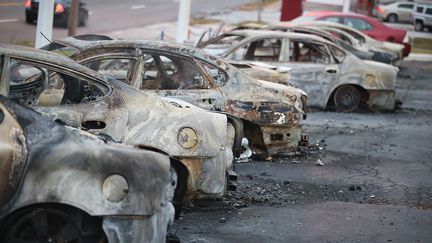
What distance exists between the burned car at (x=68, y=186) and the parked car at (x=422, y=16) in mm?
39602

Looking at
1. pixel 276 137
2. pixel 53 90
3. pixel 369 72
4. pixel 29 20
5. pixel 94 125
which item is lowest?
pixel 29 20

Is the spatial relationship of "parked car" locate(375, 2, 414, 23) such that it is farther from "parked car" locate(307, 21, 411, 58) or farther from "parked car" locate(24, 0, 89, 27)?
"parked car" locate(307, 21, 411, 58)

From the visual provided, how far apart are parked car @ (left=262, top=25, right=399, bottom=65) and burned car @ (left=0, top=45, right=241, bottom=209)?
417 inches

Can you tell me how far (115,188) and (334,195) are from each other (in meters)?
4.75

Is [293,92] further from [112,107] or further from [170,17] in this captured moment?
[170,17]

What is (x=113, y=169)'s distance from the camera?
645 centimetres

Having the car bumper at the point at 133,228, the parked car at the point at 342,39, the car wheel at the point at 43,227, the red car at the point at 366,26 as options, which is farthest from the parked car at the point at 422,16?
the car wheel at the point at 43,227

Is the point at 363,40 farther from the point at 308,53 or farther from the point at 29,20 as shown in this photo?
the point at 29,20

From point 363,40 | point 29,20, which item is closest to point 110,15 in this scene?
point 29,20

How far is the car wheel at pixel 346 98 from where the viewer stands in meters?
17.9

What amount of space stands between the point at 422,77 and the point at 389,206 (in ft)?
55.2

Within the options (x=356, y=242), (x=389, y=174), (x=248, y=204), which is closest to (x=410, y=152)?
(x=389, y=174)

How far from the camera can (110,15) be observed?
3647 centimetres

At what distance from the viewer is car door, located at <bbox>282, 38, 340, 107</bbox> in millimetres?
17158
